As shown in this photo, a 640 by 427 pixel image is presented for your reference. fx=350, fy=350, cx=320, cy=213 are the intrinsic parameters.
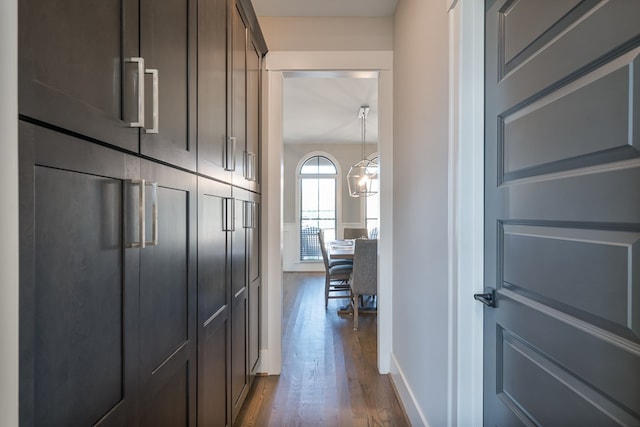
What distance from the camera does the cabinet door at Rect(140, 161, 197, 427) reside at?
3.02 ft

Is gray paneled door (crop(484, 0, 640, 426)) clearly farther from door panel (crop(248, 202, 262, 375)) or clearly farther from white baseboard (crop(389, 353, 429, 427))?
door panel (crop(248, 202, 262, 375))

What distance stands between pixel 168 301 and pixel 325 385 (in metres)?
1.76

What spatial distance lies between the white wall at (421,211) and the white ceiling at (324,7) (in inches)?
5.2

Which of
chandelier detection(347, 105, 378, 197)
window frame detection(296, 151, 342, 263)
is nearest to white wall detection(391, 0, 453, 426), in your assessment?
chandelier detection(347, 105, 378, 197)

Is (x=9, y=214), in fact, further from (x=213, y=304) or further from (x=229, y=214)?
(x=229, y=214)

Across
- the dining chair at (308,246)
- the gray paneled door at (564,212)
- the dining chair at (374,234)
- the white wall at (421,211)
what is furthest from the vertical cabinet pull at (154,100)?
the dining chair at (308,246)

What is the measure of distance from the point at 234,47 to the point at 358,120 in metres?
3.84

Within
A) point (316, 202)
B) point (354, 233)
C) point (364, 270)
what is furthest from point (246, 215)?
point (316, 202)

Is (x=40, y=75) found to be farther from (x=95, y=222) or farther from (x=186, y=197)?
(x=186, y=197)

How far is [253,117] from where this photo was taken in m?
2.30

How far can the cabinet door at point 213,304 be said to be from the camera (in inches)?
52.6

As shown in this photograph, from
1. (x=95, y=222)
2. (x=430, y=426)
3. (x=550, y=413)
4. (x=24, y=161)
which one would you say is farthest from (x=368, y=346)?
(x=24, y=161)

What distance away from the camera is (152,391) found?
3.14 feet

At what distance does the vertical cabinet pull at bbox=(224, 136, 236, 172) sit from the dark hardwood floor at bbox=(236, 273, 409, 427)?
57.3 inches
